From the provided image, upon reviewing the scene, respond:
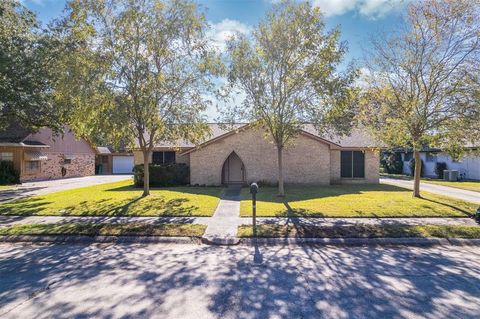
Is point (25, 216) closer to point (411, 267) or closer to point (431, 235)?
point (411, 267)

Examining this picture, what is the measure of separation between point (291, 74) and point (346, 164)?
1031 cm

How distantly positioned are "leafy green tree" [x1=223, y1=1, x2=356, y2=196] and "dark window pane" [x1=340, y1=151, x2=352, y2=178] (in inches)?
269

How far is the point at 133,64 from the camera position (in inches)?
493

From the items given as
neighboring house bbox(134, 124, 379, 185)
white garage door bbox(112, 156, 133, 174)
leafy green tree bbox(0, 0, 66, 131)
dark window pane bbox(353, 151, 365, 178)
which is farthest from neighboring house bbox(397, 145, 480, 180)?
white garage door bbox(112, 156, 133, 174)

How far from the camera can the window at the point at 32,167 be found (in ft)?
83.4

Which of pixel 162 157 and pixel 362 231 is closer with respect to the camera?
pixel 362 231

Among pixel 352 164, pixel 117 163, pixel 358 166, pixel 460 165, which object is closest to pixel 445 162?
pixel 460 165

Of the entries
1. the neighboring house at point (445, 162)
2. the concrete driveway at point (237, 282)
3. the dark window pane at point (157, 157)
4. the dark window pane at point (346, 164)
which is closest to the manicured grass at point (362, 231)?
the concrete driveway at point (237, 282)

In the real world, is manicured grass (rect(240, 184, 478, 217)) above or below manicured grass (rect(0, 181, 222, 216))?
above

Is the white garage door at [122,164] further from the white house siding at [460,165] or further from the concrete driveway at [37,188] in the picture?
the white house siding at [460,165]

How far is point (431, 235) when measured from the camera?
8.13 m

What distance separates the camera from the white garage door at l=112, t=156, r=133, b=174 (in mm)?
37938

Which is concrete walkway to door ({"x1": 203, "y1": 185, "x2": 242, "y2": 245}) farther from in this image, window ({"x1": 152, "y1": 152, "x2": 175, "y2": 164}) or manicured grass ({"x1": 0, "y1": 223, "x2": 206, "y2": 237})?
window ({"x1": 152, "y1": 152, "x2": 175, "y2": 164})

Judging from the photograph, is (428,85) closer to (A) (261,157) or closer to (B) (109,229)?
(A) (261,157)
